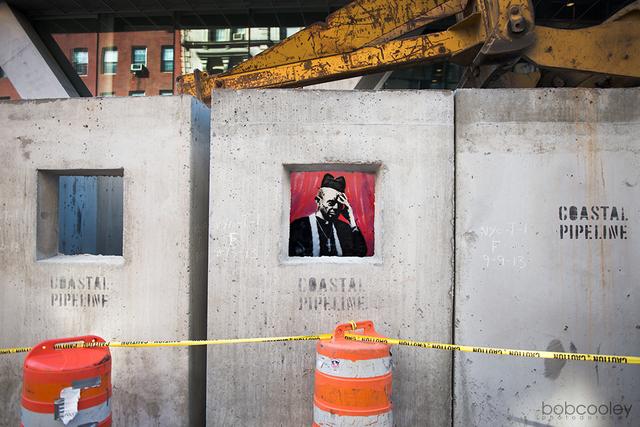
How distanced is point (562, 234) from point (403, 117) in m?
1.76

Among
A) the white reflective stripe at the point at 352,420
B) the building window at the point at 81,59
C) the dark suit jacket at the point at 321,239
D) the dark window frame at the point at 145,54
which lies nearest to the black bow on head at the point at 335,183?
the dark suit jacket at the point at 321,239

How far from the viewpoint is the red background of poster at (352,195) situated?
444 centimetres

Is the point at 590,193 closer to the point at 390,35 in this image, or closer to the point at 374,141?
the point at 374,141

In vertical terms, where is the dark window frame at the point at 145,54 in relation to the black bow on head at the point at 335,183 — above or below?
above

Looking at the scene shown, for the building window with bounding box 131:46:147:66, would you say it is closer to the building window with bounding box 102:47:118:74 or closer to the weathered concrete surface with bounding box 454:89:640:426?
the building window with bounding box 102:47:118:74

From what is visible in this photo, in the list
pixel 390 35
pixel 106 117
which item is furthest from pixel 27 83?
pixel 390 35

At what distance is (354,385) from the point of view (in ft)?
9.77

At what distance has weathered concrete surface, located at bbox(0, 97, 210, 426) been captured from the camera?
156 inches

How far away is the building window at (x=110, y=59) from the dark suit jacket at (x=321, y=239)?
922cm

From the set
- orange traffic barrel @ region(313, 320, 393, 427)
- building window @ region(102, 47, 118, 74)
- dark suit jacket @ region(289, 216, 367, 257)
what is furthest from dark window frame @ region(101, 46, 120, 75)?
orange traffic barrel @ region(313, 320, 393, 427)

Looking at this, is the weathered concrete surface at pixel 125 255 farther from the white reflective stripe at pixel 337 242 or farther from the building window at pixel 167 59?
the building window at pixel 167 59

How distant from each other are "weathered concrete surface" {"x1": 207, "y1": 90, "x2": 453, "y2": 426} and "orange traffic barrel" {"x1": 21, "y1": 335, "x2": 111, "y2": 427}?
1.02 metres

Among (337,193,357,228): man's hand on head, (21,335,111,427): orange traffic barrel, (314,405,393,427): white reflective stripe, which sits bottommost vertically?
(314,405,393,427): white reflective stripe

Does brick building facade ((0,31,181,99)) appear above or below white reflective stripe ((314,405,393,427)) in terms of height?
above
